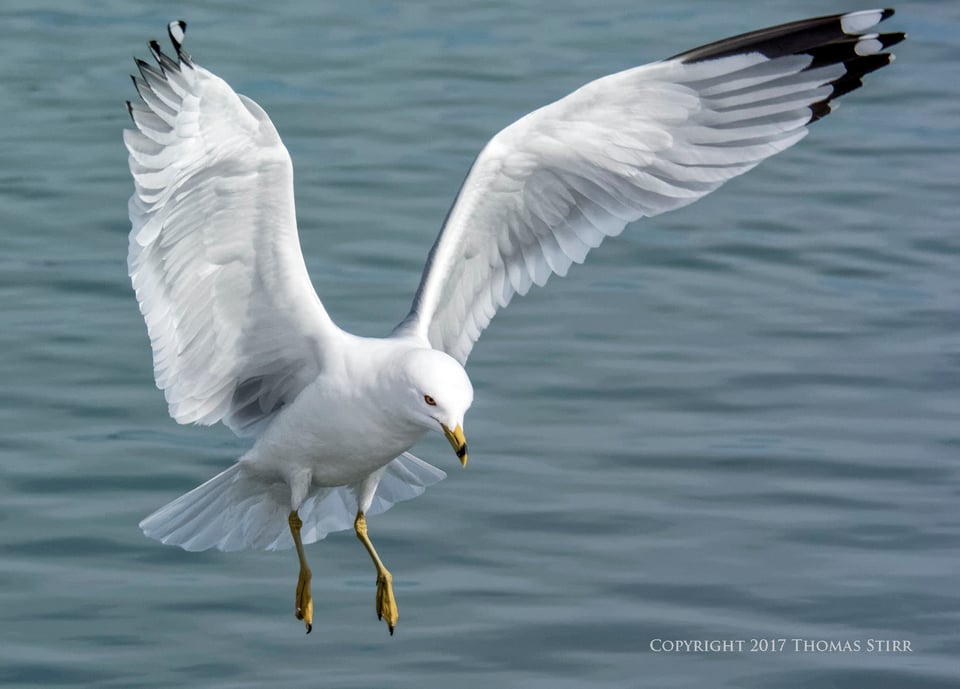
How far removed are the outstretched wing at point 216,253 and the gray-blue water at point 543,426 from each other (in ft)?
3.31

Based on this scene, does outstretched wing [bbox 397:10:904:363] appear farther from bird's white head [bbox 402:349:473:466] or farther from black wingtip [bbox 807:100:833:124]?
bird's white head [bbox 402:349:473:466]

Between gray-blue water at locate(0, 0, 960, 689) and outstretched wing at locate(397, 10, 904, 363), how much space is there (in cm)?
128

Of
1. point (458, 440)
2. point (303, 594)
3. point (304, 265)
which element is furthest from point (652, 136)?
point (303, 594)

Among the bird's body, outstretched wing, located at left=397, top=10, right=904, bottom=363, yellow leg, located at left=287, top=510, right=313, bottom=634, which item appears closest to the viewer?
the bird's body

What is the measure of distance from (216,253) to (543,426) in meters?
2.89

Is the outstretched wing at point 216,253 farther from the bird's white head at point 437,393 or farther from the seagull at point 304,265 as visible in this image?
the bird's white head at point 437,393

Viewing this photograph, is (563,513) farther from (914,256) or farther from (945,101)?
(945,101)

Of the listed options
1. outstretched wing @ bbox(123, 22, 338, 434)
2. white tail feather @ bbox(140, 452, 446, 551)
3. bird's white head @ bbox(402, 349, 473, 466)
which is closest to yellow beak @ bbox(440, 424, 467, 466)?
bird's white head @ bbox(402, 349, 473, 466)

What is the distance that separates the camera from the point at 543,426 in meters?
9.90

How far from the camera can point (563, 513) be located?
29.9 feet

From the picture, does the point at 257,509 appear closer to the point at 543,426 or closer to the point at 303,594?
the point at 303,594

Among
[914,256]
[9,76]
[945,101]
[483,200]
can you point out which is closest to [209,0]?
[9,76]

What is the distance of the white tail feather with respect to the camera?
314 inches

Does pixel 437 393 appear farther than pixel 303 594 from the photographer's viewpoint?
No
